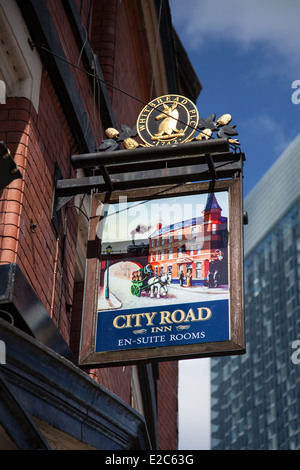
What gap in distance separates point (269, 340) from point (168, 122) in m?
104

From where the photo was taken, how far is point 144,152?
29.1ft

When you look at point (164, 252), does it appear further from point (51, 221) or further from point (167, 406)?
point (167, 406)

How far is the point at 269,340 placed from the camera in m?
111

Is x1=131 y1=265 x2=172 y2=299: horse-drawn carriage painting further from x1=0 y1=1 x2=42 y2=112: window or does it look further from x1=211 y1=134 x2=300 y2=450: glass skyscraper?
x1=211 y1=134 x2=300 y2=450: glass skyscraper

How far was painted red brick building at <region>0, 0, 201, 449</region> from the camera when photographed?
6.27 meters

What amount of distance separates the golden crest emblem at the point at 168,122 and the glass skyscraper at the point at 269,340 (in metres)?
91.9

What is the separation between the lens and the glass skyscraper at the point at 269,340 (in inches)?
4118

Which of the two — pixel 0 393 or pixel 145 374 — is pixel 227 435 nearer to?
pixel 145 374

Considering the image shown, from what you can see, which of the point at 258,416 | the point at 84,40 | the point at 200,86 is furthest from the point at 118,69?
the point at 258,416

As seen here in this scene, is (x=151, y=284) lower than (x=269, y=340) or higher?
lower

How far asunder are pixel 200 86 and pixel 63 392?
15.7 m

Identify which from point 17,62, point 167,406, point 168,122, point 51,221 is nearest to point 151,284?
point 51,221

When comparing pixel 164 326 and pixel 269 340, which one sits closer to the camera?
pixel 164 326
